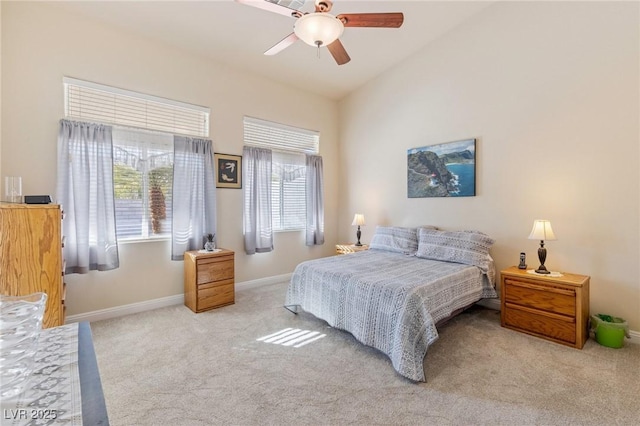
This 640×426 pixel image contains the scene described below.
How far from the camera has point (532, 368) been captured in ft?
→ 7.70

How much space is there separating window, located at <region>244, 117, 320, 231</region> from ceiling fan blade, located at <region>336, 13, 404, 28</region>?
2505 mm

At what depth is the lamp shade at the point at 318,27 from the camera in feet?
6.79

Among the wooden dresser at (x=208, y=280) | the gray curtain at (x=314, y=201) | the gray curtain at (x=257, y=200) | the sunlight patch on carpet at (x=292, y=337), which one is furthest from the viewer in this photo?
the gray curtain at (x=314, y=201)

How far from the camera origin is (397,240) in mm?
4121

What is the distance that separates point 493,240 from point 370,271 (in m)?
1.68

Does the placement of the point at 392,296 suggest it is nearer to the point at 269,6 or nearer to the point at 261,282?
the point at 269,6

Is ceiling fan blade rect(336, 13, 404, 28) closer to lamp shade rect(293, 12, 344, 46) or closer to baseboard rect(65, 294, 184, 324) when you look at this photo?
lamp shade rect(293, 12, 344, 46)

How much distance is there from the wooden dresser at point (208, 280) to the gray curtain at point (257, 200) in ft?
2.14

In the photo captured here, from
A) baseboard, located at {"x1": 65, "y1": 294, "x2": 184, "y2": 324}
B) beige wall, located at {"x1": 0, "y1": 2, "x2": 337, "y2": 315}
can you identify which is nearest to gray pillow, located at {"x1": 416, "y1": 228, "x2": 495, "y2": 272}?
beige wall, located at {"x1": 0, "y1": 2, "x2": 337, "y2": 315}

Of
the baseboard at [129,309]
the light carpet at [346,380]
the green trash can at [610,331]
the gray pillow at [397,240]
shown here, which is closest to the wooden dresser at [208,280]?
the baseboard at [129,309]

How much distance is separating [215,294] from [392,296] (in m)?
2.28

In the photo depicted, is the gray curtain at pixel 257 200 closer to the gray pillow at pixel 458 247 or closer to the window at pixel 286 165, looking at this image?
the window at pixel 286 165

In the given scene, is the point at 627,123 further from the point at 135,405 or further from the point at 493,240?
the point at 135,405

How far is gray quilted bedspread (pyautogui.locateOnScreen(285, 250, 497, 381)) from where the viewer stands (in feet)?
7.47
